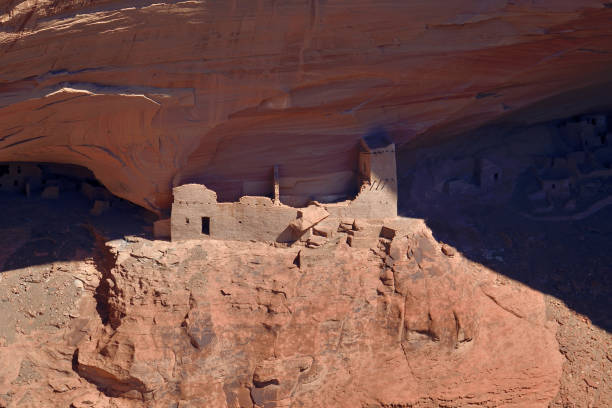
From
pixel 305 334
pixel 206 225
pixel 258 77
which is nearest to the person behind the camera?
pixel 305 334

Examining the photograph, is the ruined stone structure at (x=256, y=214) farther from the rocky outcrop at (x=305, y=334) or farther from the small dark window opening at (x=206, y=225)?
the rocky outcrop at (x=305, y=334)

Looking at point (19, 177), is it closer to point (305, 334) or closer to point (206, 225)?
point (206, 225)

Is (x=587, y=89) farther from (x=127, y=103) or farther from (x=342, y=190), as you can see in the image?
(x=127, y=103)

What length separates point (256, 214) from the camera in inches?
388

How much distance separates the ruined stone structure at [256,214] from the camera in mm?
9773

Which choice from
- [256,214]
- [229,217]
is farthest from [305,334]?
[229,217]

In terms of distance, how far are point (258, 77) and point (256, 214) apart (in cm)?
223

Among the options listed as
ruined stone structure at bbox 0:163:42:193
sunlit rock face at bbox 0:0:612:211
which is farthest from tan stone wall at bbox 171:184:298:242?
ruined stone structure at bbox 0:163:42:193

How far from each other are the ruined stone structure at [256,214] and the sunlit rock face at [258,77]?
621 mm

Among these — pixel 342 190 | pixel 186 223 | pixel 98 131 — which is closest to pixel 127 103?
pixel 98 131

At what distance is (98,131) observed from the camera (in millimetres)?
9570

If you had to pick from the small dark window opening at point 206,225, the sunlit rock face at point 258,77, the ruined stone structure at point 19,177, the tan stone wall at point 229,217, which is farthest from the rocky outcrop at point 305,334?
the ruined stone structure at point 19,177

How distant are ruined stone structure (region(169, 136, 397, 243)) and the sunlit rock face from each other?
621mm

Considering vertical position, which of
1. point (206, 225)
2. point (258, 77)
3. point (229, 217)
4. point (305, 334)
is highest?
point (258, 77)
